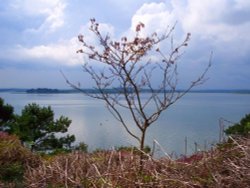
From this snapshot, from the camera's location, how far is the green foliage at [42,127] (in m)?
15.0

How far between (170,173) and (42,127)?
12573mm

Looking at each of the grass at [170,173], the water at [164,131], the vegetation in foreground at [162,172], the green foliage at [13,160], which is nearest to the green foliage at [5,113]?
the water at [164,131]

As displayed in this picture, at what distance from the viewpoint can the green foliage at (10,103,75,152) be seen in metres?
15.0

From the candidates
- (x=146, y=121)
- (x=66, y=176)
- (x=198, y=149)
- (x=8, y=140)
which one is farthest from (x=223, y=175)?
(x=8, y=140)

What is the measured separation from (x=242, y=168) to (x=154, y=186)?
546mm

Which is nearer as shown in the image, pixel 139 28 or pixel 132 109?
pixel 132 109

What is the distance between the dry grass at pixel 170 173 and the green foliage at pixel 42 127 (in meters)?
11.6

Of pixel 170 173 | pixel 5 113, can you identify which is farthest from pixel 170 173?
pixel 5 113

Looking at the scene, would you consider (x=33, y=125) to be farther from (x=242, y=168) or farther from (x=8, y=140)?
(x=242, y=168)

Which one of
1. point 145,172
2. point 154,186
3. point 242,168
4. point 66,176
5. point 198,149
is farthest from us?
point 198,149

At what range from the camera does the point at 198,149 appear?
3650 mm

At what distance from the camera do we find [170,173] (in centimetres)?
297

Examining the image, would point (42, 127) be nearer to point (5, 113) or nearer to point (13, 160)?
point (5, 113)

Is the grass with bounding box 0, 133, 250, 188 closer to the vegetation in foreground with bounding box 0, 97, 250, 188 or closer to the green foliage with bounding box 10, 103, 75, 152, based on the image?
the vegetation in foreground with bounding box 0, 97, 250, 188
